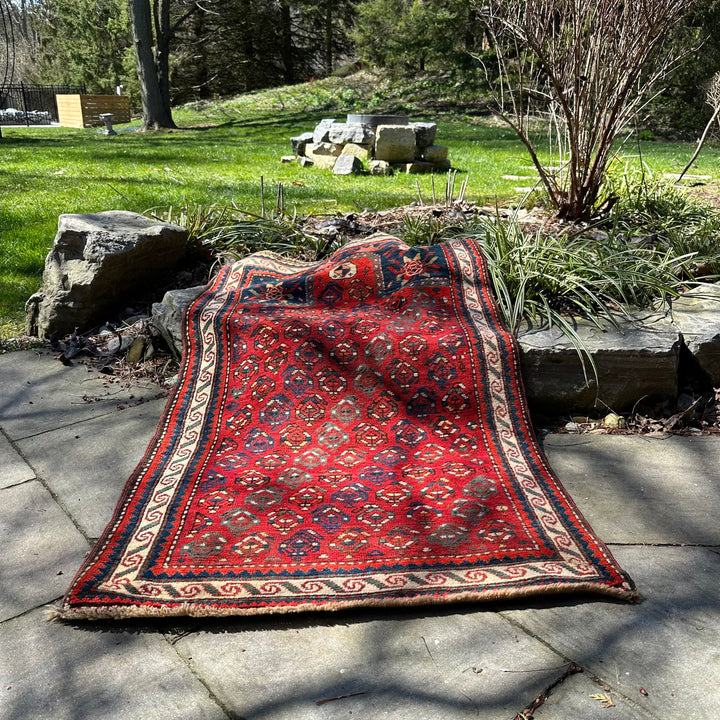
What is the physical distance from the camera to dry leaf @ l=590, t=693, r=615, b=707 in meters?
1.54

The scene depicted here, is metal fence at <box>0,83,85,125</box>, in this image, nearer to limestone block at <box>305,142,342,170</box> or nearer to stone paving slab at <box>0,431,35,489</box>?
limestone block at <box>305,142,342,170</box>

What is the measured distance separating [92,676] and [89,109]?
74.5ft

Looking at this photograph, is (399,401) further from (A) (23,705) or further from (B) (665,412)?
(A) (23,705)

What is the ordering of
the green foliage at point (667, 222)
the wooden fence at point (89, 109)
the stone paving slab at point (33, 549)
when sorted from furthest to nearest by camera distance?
the wooden fence at point (89, 109)
the green foliage at point (667, 222)
the stone paving slab at point (33, 549)

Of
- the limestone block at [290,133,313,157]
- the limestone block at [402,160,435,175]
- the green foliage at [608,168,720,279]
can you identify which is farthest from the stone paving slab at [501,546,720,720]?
the limestone block at [290,133,313,157]

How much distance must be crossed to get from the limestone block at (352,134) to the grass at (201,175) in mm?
851

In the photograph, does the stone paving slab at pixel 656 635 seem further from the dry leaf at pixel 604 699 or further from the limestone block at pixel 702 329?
the limestone block at pixel 702 329

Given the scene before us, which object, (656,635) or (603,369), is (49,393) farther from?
(656,635)

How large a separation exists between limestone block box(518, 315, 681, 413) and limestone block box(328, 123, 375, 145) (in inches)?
295

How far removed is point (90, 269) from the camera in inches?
145

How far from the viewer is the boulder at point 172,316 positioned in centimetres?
343

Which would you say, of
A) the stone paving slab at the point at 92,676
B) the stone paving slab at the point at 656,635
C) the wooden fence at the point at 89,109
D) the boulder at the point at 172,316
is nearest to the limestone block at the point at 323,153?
the boulder at the point at 172,316

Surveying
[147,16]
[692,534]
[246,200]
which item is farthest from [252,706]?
[147,16]

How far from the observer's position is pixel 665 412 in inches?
122
